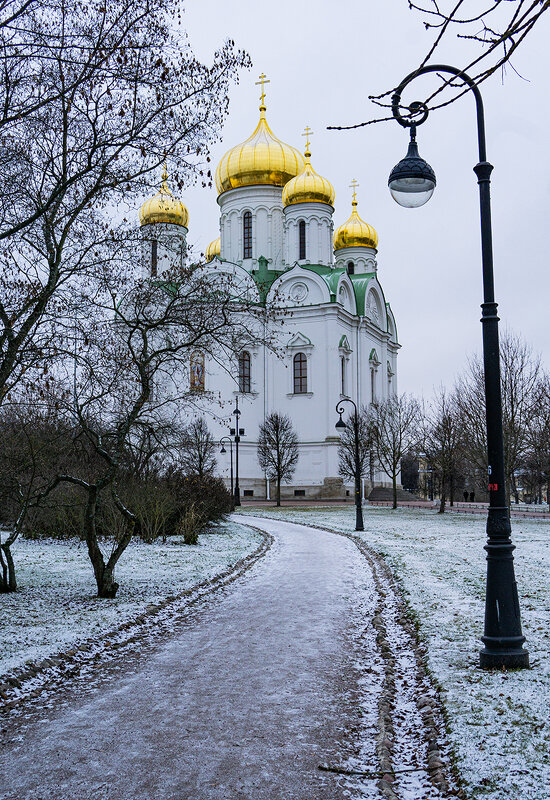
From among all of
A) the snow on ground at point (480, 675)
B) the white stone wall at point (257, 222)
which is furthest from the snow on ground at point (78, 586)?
the white stone wall at point (257, 222)

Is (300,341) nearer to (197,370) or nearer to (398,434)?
(398,434)

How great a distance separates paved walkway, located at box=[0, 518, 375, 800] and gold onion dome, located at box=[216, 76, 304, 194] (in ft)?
157

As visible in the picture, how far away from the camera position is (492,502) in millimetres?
6969

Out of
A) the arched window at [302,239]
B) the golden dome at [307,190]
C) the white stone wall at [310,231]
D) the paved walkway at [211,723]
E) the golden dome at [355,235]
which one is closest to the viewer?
the paved walkway at [211,723]

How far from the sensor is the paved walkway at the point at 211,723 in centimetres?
441

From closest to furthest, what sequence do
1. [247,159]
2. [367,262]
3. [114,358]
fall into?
[114,358] → [247,159] → [367,262]

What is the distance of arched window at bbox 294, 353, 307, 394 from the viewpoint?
50.7m

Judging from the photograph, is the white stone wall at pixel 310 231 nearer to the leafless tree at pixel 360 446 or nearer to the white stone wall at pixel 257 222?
the white stone wall at pixel 257 222

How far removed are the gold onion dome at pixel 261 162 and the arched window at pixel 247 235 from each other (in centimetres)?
225

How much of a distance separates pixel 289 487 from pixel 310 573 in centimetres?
3560

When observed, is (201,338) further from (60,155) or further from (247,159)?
(247,159)

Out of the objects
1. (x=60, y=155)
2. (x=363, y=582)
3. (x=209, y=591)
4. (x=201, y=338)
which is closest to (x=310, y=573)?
(x=363, y=582)

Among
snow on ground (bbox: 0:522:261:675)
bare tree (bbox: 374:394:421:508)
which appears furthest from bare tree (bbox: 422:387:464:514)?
snow on ground (bbox: 0:522:261:675)

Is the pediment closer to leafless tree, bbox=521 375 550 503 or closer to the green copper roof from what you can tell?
the green copper roof
